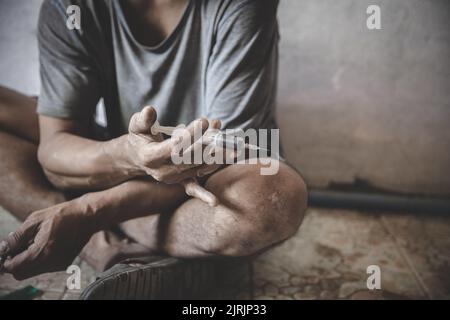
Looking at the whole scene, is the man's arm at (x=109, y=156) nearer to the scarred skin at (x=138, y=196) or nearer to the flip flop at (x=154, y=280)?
the scarred skin at (x=138, y=196)

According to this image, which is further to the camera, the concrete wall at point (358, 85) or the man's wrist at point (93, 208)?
the concrete wall at point (358, 85)

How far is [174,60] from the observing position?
3.07ft

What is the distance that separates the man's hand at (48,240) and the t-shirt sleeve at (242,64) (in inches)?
16.5

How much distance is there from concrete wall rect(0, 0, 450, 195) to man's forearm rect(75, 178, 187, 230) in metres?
0.83

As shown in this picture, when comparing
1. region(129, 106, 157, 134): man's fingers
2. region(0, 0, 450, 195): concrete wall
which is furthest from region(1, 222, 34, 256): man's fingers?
region(0, 0, 450, 195): concrete wall

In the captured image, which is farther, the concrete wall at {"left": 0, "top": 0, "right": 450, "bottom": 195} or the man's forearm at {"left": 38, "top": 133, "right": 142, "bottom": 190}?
the concrete wall at {"left": 0, "top": 0, "right": 450, "bottom": 195}

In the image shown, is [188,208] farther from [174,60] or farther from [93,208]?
[174,60]

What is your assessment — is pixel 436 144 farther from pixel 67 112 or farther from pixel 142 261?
pixel 67 112

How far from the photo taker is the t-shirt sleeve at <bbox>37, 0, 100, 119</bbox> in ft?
3.00

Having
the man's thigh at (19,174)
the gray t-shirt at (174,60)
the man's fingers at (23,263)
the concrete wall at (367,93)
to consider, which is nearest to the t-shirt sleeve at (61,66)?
the gray t-shirt at (174,60)

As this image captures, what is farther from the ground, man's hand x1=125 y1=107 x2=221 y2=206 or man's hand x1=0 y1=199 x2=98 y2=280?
man's hand x1=125 y1=107 x2=221 y2=206

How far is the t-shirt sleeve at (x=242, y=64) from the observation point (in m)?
0.88

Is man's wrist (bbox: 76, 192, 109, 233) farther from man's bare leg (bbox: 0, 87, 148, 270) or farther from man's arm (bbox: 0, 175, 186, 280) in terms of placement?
man's bare leg (bbox: 0, 87, 148, 270)

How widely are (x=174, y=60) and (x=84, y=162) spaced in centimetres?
36
